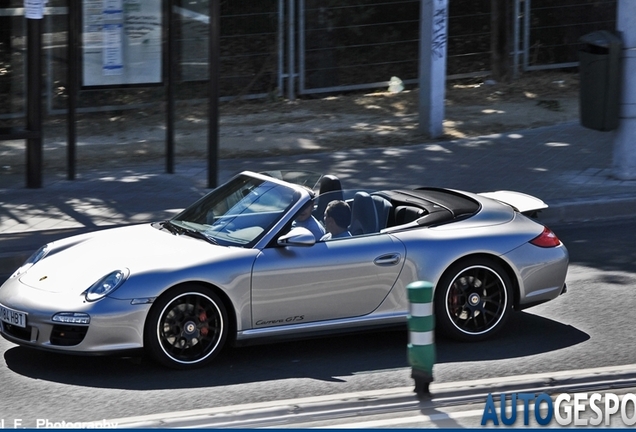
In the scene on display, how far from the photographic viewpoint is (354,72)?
18.7m

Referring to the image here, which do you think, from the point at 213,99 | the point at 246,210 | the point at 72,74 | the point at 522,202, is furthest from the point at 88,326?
the point at 72,74

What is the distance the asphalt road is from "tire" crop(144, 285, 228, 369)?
0.36ft

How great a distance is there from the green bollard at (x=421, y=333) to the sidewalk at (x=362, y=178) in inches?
199

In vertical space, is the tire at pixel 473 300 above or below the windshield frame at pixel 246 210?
below

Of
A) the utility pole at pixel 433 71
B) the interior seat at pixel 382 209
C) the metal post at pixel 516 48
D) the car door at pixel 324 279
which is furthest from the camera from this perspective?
the metal post at pixel 516 48

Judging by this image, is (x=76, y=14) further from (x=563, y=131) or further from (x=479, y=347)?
(x=479, y=347)

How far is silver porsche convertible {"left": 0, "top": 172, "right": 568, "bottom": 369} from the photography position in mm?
6820

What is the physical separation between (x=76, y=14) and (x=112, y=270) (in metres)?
7.24

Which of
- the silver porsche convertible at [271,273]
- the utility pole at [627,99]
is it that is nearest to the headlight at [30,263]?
the silver porsche convertible at [271,273]

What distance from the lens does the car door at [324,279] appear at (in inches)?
279

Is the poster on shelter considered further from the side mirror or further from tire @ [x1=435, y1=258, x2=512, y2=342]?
tire @ [x1=435, y1=258, x2=512, y2=342]

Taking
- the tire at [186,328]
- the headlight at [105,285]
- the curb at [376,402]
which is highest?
the headlight at [105,285]

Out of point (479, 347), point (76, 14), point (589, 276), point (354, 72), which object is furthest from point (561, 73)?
point (479, 347)

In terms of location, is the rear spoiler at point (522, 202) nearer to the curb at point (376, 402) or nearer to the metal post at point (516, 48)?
the curb at point (376, 402)
